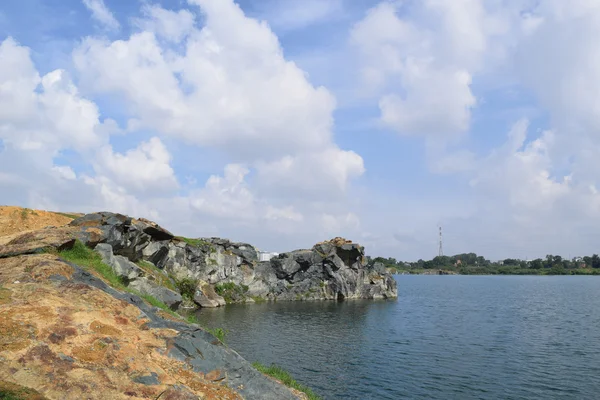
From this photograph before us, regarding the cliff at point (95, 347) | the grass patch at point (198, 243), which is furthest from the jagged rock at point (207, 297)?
the cliff at point (95, 347)

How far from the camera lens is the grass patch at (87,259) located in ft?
89.7

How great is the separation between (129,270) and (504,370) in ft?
148

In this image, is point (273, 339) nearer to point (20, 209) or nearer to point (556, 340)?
point (20, 209)

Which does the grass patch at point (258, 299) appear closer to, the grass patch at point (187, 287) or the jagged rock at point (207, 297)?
the jagged rock at point (207, 297)

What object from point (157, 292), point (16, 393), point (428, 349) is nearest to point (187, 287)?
point (157, 292)

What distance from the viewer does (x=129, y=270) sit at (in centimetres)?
5003

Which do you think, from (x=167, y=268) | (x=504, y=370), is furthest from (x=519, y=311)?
(x=167, y=268)

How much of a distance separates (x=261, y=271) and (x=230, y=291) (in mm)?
14944

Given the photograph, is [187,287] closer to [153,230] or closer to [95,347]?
[153,230]

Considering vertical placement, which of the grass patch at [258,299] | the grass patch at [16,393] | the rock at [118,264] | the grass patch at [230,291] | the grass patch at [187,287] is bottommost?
the grass patch at [258,299]

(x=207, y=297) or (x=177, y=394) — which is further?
(x=207, y=297)

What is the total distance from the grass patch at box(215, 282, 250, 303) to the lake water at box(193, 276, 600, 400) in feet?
39.5

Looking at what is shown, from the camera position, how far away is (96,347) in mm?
17078

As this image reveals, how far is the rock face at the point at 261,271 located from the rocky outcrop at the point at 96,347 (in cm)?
5125
